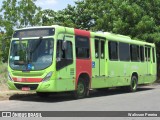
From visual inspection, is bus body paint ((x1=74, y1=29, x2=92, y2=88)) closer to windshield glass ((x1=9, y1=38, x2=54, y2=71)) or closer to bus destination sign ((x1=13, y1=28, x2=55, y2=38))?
bus destination sign ((x1=13, y1=28, x2=55, y2=38))

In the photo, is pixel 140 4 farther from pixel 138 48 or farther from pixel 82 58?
pixel 82 58

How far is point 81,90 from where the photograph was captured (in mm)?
17609

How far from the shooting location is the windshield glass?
15.8 metres

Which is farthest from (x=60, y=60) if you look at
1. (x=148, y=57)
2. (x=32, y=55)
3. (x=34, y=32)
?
(x=148, y=57)

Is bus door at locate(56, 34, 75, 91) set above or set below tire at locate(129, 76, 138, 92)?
above

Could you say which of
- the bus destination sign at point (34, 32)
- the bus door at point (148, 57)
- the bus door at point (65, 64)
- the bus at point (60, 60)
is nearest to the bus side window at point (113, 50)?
the bus at point (60, 60)

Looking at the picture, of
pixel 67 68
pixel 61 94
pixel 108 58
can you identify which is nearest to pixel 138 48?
pixel 108 58

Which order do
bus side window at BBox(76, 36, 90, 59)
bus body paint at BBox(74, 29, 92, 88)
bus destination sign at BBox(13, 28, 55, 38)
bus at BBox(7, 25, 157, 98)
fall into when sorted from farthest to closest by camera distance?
bus side window at BBox(76, 36, 90, 59), bus body paint at BBox(74, 29, 92, 88), bus destination sign at BBox(13, 28, 55, 38), bus at BBox(7, 25, 157, 98)

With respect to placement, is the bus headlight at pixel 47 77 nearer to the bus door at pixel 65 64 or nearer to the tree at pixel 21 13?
the bus door at pixel 65 64

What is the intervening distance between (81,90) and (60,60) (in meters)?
2.23

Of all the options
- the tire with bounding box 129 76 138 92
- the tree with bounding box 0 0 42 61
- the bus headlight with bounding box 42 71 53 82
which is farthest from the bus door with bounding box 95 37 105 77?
the tree with bounding box 0 0 42 61

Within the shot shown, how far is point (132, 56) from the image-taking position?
2233cm

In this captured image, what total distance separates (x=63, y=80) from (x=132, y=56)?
7.11 meters

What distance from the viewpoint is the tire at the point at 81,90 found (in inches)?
682
